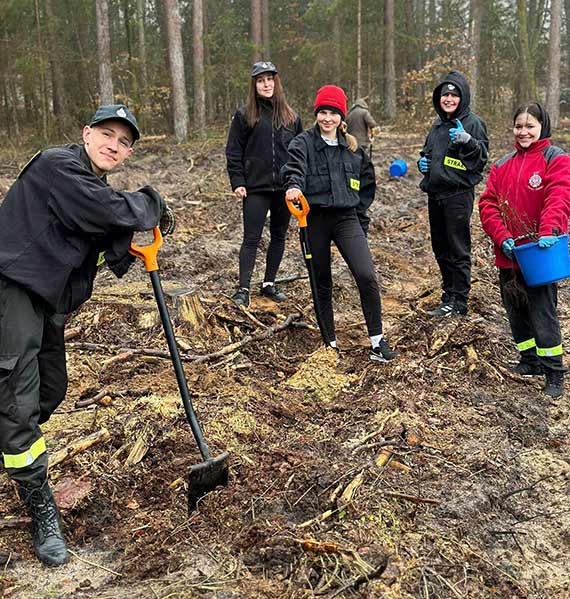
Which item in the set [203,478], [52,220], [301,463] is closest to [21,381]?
[52,220]

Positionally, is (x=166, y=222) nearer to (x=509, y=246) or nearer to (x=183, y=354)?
(x=183, y=354)

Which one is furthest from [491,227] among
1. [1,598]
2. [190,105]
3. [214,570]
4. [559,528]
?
[190,105]

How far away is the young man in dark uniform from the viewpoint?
113 inches

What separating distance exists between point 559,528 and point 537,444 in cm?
88

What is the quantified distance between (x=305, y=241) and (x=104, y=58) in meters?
12.7

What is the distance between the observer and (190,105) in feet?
86.7

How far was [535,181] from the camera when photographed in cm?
481

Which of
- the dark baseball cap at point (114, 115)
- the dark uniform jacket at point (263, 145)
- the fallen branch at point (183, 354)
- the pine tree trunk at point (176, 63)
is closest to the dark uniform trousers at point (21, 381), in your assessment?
the dark baseball cap at point (114, 115)

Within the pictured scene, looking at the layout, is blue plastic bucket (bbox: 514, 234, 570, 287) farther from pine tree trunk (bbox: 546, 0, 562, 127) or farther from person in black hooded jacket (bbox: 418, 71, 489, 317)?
pine tree trunk (bbox: 546, 0, 562, 127)

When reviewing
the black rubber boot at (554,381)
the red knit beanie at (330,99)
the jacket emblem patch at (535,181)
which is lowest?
the black rubber boot at (554,381)

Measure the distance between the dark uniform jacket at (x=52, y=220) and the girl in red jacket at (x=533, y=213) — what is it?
10.4 feet

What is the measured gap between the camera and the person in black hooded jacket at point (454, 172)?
5.77 meters

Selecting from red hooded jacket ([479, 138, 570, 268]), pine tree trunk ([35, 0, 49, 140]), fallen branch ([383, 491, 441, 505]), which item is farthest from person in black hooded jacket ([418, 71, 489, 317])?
pine tree trunk ([35, 0, 49, 140])

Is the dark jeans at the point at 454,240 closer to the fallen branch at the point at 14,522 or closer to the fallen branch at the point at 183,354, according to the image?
the fallen branch at the point at 183,354
